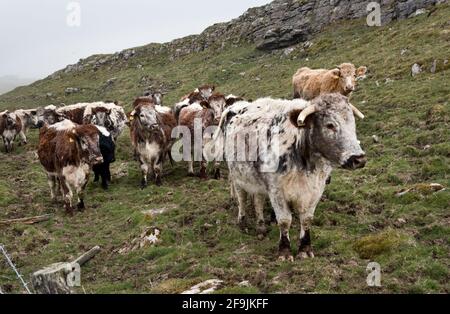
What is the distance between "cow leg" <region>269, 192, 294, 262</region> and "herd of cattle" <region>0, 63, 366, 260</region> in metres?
0.02

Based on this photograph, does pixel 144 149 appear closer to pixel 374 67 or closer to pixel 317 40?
pixel 374 67

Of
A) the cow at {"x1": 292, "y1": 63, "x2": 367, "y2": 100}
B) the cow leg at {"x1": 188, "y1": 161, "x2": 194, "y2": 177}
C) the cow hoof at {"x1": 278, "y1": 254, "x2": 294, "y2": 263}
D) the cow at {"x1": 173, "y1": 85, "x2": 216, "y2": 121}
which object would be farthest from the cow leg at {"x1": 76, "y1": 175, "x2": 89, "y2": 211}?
the cow at {"x1": 292, "y1": 63, "x2": 367, "y2": 100}

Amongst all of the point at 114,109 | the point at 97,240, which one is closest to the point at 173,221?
the point at 97,240

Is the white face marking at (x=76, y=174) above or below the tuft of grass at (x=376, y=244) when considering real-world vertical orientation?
above

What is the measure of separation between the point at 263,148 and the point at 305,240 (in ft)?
6.23

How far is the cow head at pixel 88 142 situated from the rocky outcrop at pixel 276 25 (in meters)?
32.1

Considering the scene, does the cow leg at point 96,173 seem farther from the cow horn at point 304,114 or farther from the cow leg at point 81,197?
the cow horn at point 304,114

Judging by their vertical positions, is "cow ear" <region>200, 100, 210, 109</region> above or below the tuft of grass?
above

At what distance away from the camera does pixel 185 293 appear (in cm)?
760

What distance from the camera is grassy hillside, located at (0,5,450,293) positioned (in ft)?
27.0

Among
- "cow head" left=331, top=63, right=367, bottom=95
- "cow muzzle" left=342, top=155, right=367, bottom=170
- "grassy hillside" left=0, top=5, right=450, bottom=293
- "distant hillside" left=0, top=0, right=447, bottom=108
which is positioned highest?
"distant hillside" left=0, top=0, right=447, bottom=108

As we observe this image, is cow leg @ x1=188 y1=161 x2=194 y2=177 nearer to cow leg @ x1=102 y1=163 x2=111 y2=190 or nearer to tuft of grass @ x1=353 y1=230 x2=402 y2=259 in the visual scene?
cow leg @ x1=102 y1=163 x2=111 y2=190

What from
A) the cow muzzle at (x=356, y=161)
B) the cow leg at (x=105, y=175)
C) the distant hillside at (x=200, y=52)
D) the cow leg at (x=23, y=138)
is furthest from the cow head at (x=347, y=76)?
the cow leg at (x=23, y=138)

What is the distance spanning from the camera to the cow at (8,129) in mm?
25969
